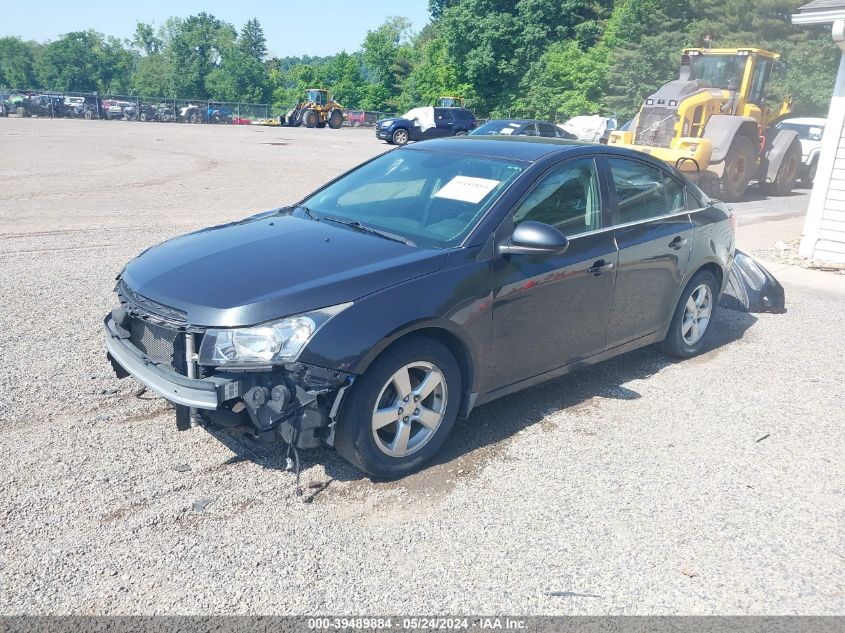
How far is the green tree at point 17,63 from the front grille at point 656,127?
128146 millimetres

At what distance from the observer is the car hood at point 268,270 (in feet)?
11.1

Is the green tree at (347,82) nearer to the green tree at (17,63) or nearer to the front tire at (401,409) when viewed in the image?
the green tree at (17,63)

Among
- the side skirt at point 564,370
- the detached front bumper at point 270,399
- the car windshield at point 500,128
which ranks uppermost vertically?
the car windshield at point 500,128

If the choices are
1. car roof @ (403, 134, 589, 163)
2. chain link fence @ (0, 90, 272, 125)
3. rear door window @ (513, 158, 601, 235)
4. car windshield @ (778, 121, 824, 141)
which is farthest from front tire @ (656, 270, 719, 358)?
chain link fence @ (0, 90, 272, 125)

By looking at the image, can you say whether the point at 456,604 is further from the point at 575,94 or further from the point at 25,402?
the point at 575,94

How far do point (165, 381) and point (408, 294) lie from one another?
1.25 metres

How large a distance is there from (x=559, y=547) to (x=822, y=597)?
1099 mm

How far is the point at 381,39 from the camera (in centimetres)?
7919

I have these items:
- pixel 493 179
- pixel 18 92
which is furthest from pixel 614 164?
pixel 18 92

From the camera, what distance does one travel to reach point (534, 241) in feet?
13.0

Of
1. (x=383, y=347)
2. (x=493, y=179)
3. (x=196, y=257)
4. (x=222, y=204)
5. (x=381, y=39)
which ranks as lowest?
(x=222, y=204)

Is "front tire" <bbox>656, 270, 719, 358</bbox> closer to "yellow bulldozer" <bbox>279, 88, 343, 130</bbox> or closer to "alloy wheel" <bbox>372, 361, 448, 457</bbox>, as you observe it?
"alloy wheel" <bbox>372, 361, 448, 457</bbox>

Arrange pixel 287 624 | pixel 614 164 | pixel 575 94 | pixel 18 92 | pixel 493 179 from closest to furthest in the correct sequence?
pixel 287 624, pixel 493 179, pixel 614 164, pixel 575 94, pixel 18 92

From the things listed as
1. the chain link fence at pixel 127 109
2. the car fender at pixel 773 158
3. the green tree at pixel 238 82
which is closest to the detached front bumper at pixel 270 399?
the car fender at pixel 773 158
